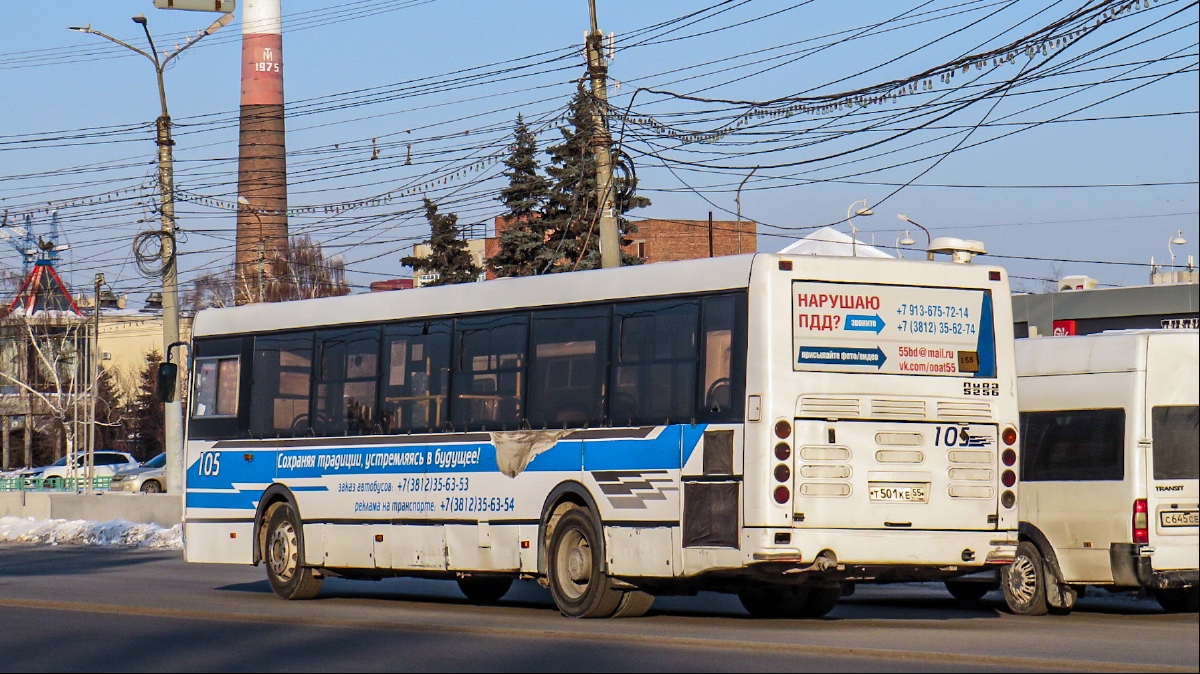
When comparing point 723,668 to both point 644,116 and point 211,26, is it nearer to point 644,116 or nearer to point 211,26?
point 644,116

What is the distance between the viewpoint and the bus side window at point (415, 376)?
16.2 m

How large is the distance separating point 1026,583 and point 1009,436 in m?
2.07

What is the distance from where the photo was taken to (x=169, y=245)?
34750 millimetres

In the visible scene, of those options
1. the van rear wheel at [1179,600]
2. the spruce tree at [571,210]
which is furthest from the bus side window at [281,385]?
the spruce tree at [571,210]

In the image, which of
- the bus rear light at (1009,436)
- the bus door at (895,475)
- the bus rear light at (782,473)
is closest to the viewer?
the bus rear light at (782,473)

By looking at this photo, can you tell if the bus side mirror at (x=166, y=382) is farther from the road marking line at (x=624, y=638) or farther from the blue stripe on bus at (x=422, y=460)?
the road marking line at (x=624, y=638)

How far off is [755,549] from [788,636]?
73 centimetres

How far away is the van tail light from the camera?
47.7 ft

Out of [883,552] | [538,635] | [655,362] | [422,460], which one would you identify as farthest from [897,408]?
[422,460]

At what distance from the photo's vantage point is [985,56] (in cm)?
2122

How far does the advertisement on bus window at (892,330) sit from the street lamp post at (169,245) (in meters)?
21.2

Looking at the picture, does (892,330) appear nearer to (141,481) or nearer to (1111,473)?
(1111,473)

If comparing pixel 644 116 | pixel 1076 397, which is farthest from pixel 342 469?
pixel 644 116

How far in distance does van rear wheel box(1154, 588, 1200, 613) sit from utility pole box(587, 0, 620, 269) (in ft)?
33.0
